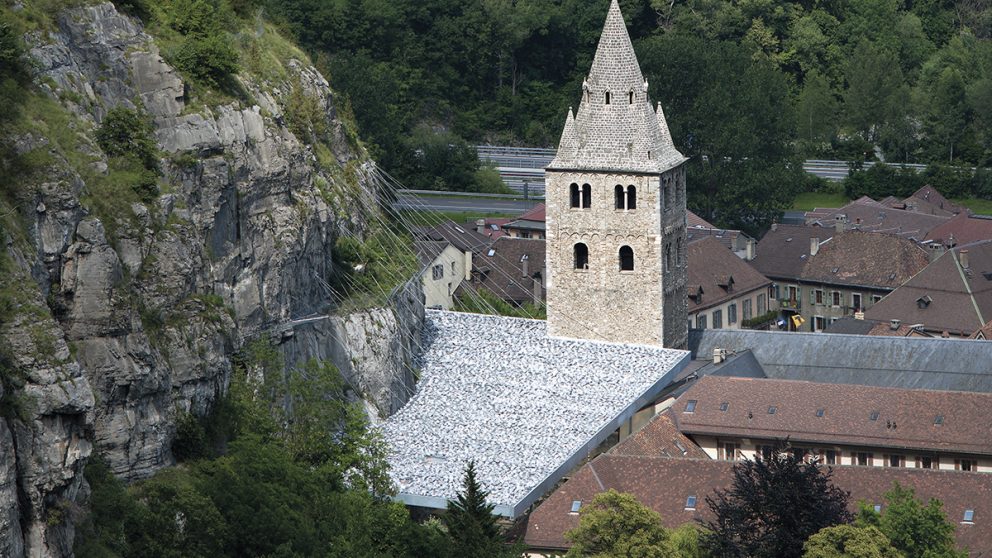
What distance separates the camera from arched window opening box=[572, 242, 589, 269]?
274 feet

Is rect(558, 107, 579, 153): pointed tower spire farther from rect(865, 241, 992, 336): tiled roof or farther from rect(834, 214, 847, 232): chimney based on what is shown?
rect(834, 214, 847, 232): chimney

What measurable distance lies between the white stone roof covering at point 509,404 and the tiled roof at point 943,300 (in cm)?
2340

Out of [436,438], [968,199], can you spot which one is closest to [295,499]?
[436,438]

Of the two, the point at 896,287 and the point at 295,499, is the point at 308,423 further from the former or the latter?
the point at 896,287

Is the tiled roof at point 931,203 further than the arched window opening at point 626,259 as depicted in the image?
Yes

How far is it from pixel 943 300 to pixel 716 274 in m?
11.5

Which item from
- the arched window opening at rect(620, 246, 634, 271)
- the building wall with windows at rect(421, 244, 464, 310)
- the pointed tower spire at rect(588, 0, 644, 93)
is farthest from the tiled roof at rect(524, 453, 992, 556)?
the building wall with windows at rect(421, 244, 464, 310)

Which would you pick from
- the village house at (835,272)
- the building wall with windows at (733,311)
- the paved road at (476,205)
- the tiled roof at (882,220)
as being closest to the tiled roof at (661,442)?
Answer: the building wall with windows at (733,311)

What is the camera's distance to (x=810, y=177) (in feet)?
462

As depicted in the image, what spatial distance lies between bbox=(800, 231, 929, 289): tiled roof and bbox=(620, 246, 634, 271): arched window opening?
31039 mm

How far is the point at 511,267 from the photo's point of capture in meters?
110

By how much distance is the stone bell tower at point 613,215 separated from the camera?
82.8m

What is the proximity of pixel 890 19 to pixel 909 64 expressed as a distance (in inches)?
155

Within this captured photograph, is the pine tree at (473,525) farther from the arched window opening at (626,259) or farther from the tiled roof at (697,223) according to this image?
the tiled roof at (697,223)
